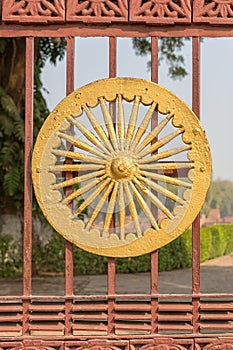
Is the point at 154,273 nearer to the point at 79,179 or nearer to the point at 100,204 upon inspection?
the point at 100,204

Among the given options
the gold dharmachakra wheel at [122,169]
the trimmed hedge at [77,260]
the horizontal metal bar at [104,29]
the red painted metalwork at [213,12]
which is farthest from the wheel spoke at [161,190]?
the trimmed hedge at [77,260]

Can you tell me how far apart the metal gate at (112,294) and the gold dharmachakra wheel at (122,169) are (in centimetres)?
9

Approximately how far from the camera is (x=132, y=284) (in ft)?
31.6

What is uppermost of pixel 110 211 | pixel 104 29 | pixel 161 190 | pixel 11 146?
pixel 104 29

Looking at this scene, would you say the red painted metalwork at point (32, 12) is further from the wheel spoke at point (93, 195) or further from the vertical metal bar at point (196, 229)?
the wheel spoke at point (93, 195)

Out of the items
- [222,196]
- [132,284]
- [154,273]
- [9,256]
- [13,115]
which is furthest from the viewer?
[222,196]

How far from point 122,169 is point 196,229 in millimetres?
561

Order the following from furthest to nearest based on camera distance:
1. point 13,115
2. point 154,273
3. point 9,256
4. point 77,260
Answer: point 77,260 → point 9,256 → point 13,115 → point 154,273

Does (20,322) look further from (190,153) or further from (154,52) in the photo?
(154,52)

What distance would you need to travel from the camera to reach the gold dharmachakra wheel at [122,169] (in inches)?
145

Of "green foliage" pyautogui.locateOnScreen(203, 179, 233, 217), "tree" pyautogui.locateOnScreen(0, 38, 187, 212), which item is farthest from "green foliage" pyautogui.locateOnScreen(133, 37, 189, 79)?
"green foliage" pyautogui.locateOnScreen(203, 179, 233, 217)

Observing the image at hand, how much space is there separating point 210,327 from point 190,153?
1.04m

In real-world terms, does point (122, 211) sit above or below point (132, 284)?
above

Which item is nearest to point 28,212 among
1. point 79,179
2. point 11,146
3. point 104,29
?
point 79,179
